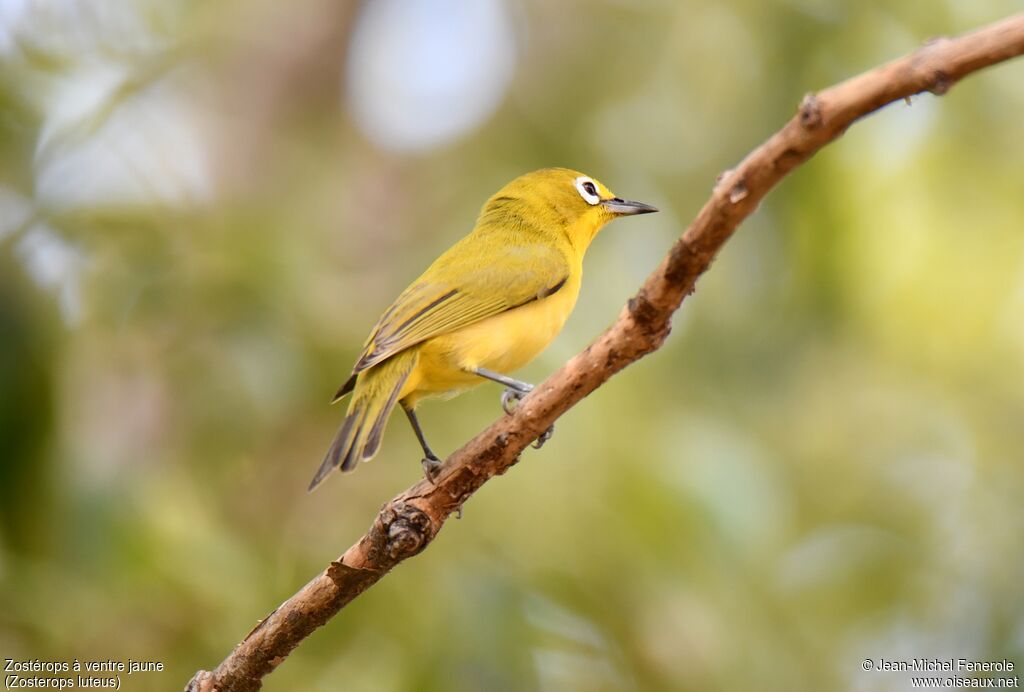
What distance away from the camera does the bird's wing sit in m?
4.01

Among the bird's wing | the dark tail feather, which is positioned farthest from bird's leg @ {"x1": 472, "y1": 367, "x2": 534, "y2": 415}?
the dark tail feather

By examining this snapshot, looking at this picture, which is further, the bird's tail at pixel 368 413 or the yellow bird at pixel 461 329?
the yellow bird at pixel 461 329

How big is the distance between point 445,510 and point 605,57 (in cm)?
524

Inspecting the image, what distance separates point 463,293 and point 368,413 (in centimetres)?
76

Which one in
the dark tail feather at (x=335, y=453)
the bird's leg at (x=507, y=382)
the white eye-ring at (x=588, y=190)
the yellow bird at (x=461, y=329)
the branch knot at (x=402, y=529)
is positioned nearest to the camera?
the branch knot at (x=402, y=529)

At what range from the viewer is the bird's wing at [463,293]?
13.1 ft

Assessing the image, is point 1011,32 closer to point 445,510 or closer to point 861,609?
point 445,510

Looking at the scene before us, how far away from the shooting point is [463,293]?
4.23m

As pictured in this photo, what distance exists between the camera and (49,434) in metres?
4.20

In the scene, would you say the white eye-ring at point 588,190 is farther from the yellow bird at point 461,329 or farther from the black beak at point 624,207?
the yellow bird at point 461,329

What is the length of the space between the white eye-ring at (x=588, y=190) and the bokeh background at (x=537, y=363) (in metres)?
1.04

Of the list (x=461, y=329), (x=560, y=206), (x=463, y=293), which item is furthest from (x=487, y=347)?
(x=560, y=206)

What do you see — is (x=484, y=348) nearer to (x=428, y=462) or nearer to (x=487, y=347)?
(x=487, y=347)

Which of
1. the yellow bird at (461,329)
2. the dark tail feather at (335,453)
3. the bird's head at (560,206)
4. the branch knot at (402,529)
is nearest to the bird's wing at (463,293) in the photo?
the yellow bird at (461,329)
